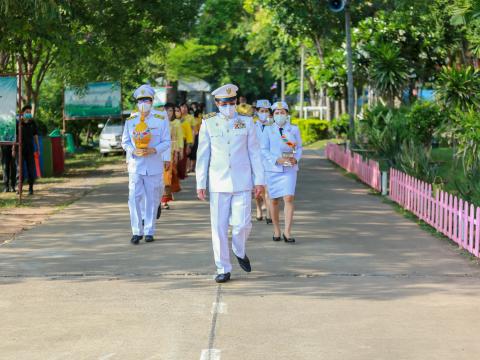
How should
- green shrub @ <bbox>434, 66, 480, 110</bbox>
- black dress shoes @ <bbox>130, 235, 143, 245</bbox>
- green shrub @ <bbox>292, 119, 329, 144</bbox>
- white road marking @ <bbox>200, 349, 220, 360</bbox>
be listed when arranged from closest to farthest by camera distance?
white road marking @ <bbox>200, 349, 220, 360</bbox>, black dress shoes @ <bbox>130, 235, 143, 245</bbox>, green shrub @ <bbox>434, 66, 480, 110</bbox>, green shrub @ <bbox>292, 119, 329, 144</bbox>

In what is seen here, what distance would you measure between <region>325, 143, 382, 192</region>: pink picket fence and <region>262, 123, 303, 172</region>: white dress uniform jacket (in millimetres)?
7096

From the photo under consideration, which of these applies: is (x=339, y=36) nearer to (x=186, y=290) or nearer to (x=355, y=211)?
(x=355, y=211)

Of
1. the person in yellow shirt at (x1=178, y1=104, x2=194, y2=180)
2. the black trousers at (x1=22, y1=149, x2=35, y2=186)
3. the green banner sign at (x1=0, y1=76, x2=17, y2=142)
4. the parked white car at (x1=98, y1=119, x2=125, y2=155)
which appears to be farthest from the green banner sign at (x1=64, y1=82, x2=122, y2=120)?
the green banner sign at (x1=0, y1=76, x2=17, y2=142)

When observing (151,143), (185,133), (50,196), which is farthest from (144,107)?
(185,133)

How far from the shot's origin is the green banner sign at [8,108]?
1705 cm

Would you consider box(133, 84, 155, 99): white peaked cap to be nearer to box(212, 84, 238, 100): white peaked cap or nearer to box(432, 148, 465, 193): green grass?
box(212, 84, 238, 100): white peaked cap

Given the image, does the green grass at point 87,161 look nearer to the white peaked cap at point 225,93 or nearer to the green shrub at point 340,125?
the green shrub at point 340,125

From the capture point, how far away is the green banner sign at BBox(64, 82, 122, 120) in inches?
1312

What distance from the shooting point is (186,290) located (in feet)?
29.4

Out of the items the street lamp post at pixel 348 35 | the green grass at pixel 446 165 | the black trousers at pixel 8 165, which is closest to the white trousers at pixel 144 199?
the green grass at pixel 446 165

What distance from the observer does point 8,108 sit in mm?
17203

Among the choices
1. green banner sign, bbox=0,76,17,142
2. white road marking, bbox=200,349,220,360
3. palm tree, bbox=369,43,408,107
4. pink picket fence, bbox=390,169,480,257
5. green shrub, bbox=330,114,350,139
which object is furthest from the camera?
green shrub, bbox=330,114,350,139

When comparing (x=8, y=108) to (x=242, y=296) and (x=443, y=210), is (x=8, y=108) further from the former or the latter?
(x=242, y=296)

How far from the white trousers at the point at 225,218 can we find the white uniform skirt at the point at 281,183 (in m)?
2.64
